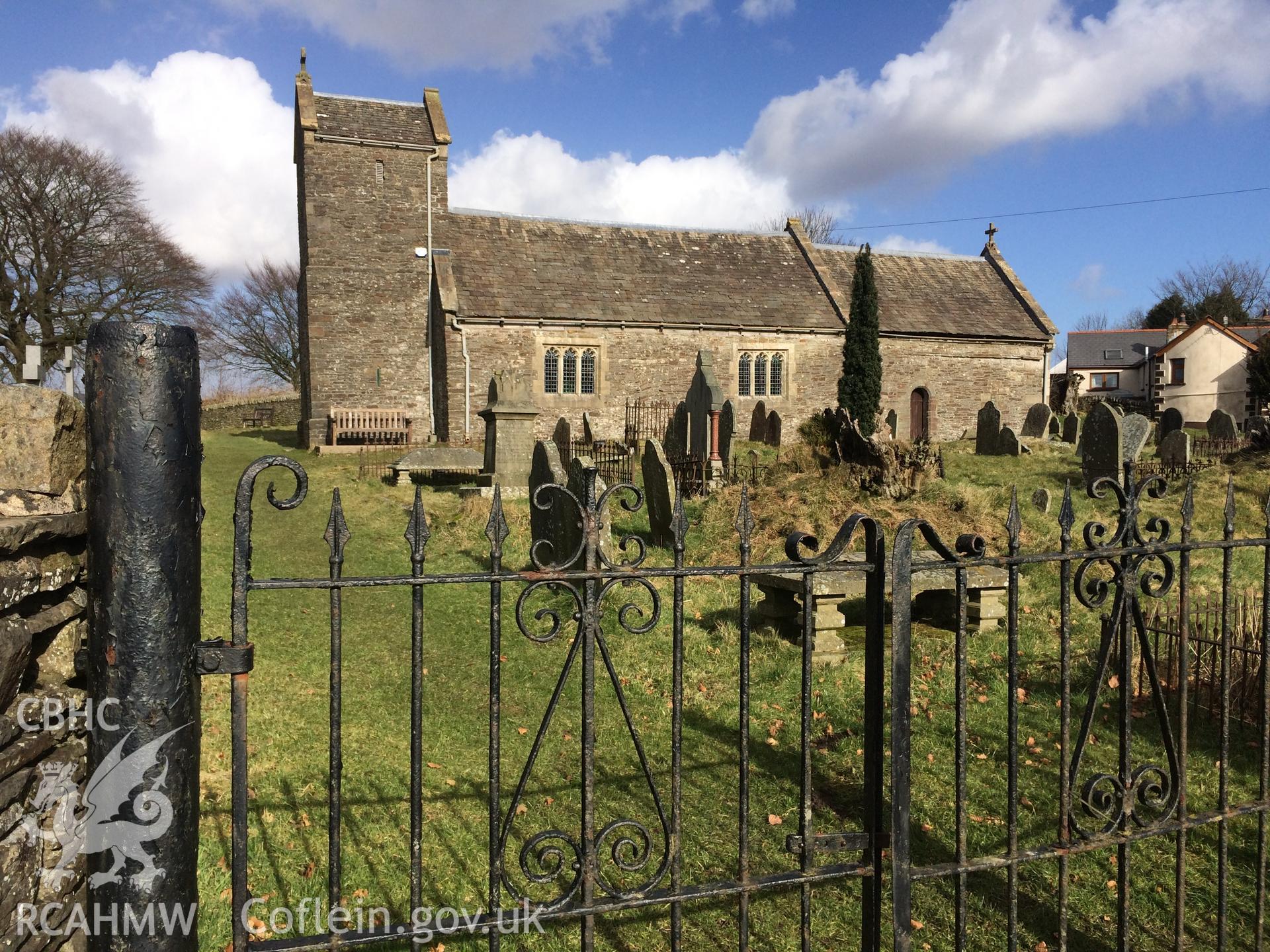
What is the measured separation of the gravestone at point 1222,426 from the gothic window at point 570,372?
16290 mm

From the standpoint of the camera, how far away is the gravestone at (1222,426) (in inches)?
794

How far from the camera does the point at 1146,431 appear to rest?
15.8m

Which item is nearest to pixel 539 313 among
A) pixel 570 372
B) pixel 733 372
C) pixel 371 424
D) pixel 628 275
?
pixel 570 372

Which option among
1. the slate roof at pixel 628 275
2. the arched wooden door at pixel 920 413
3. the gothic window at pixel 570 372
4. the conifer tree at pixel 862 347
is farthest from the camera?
the arched wooden door at pixel 920 413

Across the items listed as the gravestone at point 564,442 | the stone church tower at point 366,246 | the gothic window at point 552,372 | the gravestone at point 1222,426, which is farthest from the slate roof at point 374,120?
the gravestone at point 1222,426

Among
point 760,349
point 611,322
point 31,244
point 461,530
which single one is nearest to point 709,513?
point 461,530

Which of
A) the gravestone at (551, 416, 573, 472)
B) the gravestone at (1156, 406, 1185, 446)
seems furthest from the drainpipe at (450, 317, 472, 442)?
the gravestone at (1156, 406, 1185, 446)

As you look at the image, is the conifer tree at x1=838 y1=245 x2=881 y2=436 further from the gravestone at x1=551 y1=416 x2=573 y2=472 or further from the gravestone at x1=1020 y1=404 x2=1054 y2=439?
the gravestone at x1=551 y1=416 x2=573 y2=472

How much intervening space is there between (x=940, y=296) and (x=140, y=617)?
102 ft

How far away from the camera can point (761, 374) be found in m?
26.9

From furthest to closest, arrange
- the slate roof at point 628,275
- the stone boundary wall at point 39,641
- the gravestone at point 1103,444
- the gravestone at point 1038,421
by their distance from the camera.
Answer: the slate roof at point 628,275 < the gravestone at point 1038,421 < the gravestone at point 1103,444 < the stone boundary wall at point 39,641

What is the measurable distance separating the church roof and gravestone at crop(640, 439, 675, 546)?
13.3 m

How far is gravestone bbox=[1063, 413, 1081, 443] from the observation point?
23297 millimetres

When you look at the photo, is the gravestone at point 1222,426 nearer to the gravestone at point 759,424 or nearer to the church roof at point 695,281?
the church roof at point 695,281
